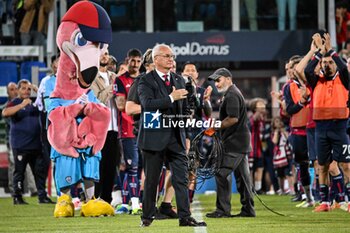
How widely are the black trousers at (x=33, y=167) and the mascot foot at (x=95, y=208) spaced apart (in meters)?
4.46

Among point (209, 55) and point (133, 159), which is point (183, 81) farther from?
point (209, 55)

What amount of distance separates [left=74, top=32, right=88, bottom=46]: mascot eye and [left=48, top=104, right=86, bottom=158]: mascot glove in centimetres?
92

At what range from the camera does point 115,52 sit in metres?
19.9

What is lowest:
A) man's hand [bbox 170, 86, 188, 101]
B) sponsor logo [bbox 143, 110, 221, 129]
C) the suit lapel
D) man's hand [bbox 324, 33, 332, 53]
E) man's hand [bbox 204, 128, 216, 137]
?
man's hand [bbox 204, 128, 216, 137]

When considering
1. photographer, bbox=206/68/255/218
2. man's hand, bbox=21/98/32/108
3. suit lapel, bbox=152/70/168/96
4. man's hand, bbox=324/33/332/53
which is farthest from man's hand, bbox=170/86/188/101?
man's hand, bbox=21/98/32/108

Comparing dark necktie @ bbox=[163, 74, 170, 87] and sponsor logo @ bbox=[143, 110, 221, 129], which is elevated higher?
dark necktie @ bbox=[163, 74, 170, 87]

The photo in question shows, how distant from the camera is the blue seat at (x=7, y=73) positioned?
70.8 feet

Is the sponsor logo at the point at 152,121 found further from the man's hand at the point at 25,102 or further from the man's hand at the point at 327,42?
the man's hand at the point at 25,102

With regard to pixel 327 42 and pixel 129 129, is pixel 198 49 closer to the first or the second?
pixel 129 129

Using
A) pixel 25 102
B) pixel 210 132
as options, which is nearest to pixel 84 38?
pixel 210 132

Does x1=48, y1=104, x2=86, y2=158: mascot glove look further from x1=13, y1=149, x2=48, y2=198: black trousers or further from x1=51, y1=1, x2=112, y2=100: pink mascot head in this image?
x1=13, y1=149, x2=48, y2=198: black trousers

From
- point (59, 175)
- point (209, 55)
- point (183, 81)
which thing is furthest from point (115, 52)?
point (183, 81)

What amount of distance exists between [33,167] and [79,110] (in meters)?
6.28

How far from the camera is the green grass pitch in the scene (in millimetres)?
12117
